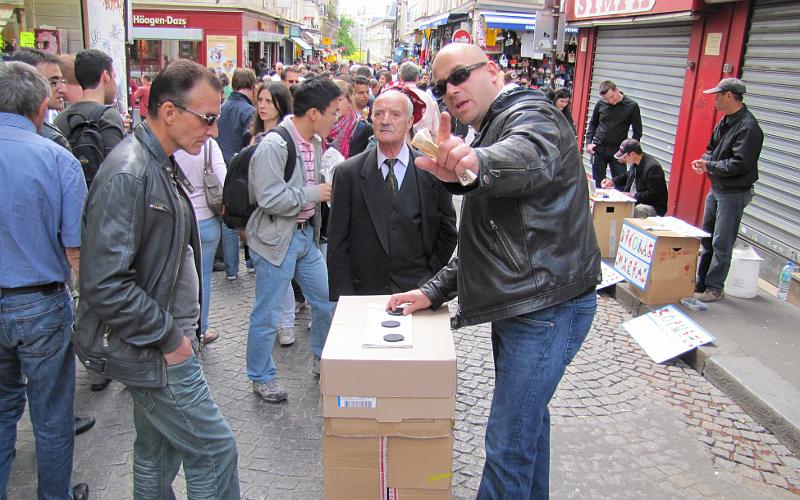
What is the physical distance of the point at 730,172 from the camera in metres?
5.80

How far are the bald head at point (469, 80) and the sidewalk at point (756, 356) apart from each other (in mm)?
3048

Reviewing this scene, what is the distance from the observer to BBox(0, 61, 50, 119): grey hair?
2.65 m

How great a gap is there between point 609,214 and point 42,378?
601 cm

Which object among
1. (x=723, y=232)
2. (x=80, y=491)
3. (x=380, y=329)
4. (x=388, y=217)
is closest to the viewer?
(x=380, y=329)

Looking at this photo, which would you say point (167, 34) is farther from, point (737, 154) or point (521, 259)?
point (521, 259)

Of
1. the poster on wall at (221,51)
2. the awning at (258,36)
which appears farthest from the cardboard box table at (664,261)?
the awning at (258,36)

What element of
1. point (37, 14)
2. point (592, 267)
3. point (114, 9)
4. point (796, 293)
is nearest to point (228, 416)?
point (592, 267)

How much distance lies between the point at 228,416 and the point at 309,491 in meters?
0.99

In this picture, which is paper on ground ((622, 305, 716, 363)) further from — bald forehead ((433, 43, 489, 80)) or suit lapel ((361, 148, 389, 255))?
bald forehead ((433, 43, 489, 80))

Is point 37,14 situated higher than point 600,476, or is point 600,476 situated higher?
Result: point 37,14

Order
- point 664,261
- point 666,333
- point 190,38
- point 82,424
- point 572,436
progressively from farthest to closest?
point 190,38 < point 664,261 < point 666,333 < point 572,436 < point 82,424

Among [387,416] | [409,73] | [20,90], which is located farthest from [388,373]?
[409,73]

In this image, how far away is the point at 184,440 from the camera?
233 cm

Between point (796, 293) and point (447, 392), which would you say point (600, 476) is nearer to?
point (447, 392)
